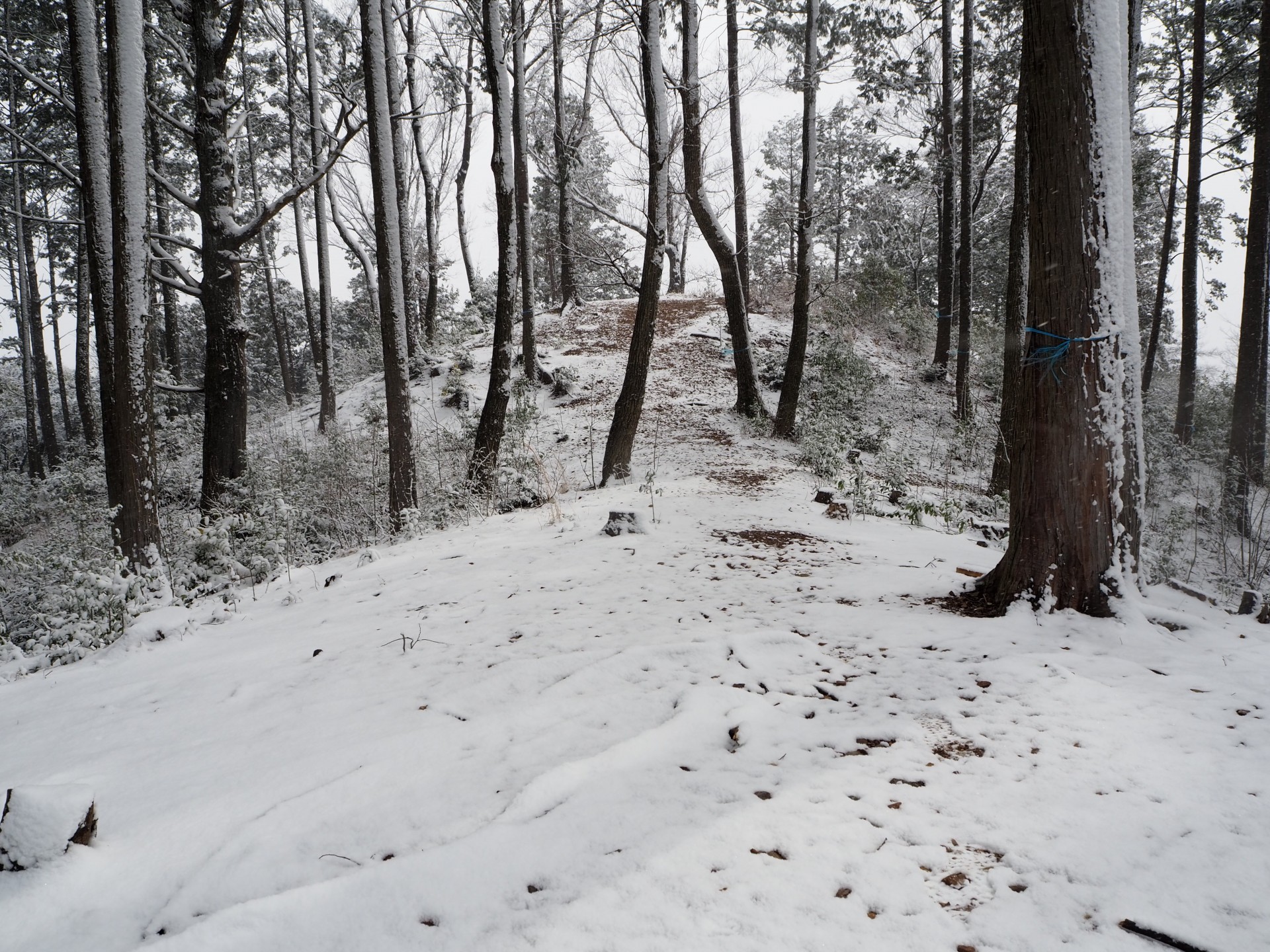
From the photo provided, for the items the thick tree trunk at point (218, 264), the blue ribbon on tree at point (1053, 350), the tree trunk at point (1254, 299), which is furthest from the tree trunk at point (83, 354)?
the tree trunk at point (1254, 299)

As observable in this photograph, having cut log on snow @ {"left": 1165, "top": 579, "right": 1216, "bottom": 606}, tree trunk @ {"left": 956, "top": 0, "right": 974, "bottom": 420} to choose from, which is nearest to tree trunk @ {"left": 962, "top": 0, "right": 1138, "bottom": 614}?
cut log on snow @ {"left": 1165, "top": 579, "right": 1216, "bottom": 606}

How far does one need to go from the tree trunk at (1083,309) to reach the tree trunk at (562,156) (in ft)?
29.0

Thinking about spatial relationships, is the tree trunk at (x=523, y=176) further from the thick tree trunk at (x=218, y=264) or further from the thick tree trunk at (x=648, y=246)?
the thick tree trunk at (x=218, y=264)

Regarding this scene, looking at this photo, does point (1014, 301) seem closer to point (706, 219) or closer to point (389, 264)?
point (706, 219)

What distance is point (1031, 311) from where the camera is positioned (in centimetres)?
283

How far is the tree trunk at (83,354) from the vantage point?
525 inches

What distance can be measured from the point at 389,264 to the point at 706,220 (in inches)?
191

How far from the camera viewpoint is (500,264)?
7.17 metres

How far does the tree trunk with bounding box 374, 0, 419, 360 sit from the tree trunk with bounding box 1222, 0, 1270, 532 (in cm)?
1132

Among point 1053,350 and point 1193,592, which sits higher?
point 1053,350

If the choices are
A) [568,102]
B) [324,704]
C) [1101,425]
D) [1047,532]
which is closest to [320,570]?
[324,704]

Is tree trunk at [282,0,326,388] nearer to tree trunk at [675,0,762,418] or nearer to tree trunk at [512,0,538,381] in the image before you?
tree trunk at [512,0,538,381]

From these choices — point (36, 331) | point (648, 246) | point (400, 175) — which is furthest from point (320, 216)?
point (36, 331)

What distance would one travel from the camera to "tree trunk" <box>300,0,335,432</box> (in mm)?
11224
